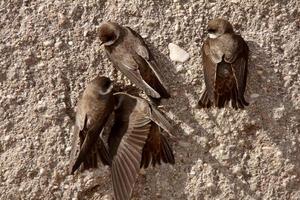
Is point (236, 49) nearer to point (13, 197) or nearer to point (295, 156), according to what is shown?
point (295, 156)

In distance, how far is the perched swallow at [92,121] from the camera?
2.26 m

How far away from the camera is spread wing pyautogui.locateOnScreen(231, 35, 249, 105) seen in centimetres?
231

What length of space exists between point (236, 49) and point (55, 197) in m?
0.74

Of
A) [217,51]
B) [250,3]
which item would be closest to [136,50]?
[217,51]

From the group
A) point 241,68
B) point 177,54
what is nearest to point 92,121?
point 177,54

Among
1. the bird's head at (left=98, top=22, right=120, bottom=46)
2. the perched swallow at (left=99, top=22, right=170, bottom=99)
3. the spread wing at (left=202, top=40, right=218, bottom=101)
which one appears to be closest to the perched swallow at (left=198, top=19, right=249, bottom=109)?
the spread wing at (left=202, top=40, right=218, bottom=101)

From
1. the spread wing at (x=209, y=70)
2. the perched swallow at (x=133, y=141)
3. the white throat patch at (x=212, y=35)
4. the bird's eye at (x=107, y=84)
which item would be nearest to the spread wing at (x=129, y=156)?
the perched swallow at (x=133, y=141)

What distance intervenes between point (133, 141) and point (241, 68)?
415mm

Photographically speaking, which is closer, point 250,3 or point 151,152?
point 151,152

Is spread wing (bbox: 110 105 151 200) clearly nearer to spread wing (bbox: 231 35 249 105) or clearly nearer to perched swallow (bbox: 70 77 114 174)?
perched swallow (bbox: 70 77 114 174)

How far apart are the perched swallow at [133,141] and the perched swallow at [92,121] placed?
0.04 m

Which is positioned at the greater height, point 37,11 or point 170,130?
point 37,11

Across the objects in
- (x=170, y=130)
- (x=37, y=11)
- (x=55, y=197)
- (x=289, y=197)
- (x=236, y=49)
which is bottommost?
(x=289, y=197)

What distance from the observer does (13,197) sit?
7.67 feet
